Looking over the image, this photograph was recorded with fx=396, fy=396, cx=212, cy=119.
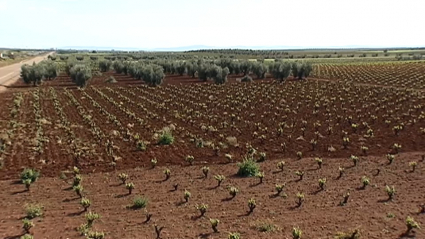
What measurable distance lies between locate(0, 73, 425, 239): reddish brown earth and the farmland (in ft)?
0.23

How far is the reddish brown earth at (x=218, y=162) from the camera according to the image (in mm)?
13141

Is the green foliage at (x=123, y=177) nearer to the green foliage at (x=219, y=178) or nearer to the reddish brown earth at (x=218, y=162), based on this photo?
the reddish brown earth at (x=218, y=162)

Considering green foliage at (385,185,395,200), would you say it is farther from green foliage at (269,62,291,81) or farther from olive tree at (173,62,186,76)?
olive tree at (173,62,186,76)

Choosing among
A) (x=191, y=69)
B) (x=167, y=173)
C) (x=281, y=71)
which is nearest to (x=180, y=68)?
(x=191, y=69)

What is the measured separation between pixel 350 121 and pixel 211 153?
13.2 metres

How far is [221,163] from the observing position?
20734mm

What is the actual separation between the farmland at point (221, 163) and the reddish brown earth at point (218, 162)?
70 millimetres

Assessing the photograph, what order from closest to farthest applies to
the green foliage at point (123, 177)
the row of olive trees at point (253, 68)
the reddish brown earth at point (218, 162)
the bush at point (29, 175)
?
the reddish brown earth at point (218, 162) < the green foliage at point (123, 177) < the bush at point (29, 175) < the row of olive trees at point (253, 68)

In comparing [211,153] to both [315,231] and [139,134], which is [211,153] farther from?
[315,231]

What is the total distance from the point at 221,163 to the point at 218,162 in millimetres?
223

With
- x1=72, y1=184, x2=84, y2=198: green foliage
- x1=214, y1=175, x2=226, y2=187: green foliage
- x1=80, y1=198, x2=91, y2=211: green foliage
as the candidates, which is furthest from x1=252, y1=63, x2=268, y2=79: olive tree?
x1=80, y1=198, x2=91, y2=211: green foliage

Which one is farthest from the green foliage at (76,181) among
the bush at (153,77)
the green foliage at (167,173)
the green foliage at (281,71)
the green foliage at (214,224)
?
the green foliage at (281,71)

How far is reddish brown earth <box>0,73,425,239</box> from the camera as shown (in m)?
13.1

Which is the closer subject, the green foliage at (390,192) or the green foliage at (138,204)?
the green foliage at (138,204)
